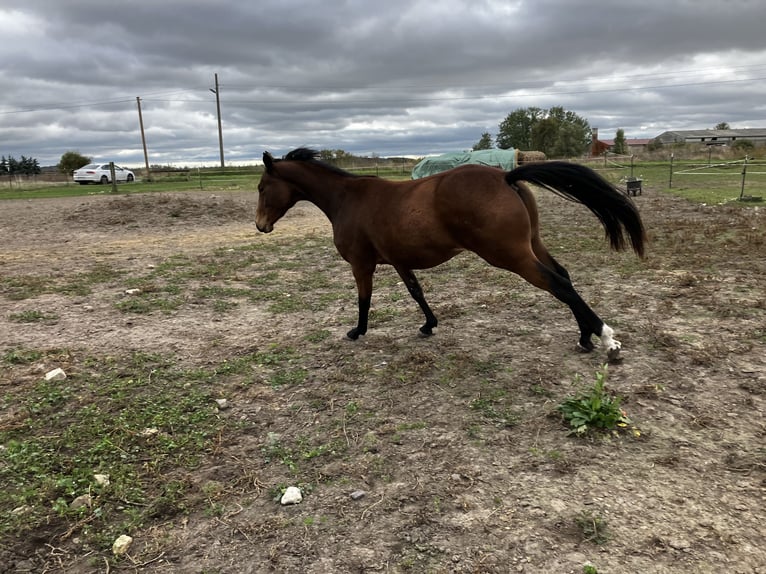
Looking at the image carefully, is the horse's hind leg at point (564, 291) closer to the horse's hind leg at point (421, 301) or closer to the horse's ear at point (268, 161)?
the horse's hind leg at point (421, 301)

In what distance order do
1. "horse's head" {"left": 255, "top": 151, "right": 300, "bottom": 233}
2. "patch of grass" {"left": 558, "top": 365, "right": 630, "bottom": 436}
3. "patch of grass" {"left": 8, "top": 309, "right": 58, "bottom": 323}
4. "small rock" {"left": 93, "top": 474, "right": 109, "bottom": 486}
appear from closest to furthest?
1. "small rock" {"left": 93, "top": 474, "right": 109, "bottom": 486}
2. "patch of grass" {"left": 558, "top": 365, "right": 630, "bottom": 436}
3. "horse's head" {"left": 255, "top": 151, "right": 300, "bottom": 233}
4. "patch of grass" {"left": 8, "top": 309, "right": 58, "bottom": 323}

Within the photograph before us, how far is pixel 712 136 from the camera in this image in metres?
93.6

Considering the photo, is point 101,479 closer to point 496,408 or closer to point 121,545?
point 121,545

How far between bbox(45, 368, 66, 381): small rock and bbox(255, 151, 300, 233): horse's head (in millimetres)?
2550

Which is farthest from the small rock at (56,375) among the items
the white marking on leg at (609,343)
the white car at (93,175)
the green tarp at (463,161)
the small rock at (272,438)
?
the white car at (93,175)

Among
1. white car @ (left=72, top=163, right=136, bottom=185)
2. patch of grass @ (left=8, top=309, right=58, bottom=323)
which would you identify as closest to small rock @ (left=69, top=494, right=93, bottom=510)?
patch of grass @ (left=8, top=309, right=58, bottom=323)

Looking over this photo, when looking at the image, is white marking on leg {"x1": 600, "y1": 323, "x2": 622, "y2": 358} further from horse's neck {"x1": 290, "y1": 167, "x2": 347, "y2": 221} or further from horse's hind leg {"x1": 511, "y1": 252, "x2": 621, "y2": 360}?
horse's neck {"x1": 290, "y1": 167, "x2": 347, "y2": 221}

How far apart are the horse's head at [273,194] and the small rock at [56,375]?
255 cm

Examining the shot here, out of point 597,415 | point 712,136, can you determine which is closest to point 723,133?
point 712,136

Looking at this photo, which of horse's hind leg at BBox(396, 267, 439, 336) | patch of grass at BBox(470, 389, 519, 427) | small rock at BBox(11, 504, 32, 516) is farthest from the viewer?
horse's hind leg at BBox(396, 267, 439, 336)

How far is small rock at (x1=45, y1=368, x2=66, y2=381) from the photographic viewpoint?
4.17 m

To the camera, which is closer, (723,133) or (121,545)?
(121,545)

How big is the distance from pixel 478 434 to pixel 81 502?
2392 millimetres

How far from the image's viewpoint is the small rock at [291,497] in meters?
2.64
